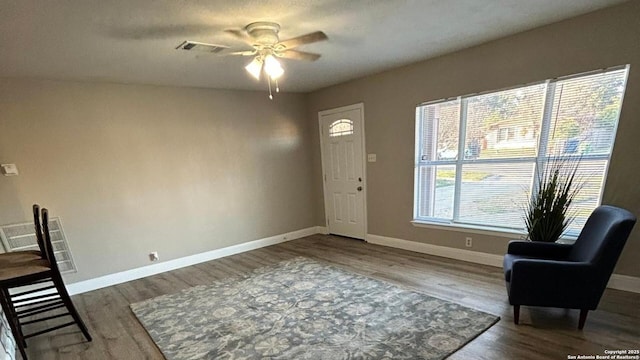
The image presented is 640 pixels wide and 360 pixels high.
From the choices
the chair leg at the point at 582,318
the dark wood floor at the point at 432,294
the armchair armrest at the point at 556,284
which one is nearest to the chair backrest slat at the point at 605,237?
the armchair armrest at the point at 556,284

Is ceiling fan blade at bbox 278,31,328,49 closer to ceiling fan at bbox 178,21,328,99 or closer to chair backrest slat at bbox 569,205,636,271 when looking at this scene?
ceiling fan at bbox 178,21,328,99

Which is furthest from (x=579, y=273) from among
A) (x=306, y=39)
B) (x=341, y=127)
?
(x=341, y=127)

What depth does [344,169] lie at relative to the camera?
508cm

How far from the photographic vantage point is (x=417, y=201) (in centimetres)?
421

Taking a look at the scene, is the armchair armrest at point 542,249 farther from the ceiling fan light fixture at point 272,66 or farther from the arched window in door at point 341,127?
the arched window in door at point 341,127

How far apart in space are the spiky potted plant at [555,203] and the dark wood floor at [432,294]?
0.66 metres

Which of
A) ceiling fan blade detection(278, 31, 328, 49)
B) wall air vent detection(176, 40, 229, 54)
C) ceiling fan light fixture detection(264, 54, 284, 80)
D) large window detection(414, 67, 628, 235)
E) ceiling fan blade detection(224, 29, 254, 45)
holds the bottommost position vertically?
large window detection(414, 67, 628, 235)

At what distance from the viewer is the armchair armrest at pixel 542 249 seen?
104 inches

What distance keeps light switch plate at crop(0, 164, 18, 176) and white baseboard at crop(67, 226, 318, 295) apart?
1.39m

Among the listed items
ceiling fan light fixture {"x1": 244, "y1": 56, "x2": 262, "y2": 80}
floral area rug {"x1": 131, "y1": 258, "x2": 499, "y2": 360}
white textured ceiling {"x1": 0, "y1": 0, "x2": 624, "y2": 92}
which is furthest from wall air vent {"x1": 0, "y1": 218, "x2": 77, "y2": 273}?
ceiling fan light fixture {"x1": 244, "y1": 56, "x2": 262, "y2": 80}

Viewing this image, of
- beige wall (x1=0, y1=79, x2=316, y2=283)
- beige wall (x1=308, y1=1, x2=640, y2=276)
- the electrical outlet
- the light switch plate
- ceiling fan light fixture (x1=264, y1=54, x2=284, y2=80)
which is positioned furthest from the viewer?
the electrical outlet

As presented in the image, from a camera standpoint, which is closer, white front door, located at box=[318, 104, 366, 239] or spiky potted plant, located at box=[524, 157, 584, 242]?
spiky potted plant, located at box=[524, 157, 584, 242]

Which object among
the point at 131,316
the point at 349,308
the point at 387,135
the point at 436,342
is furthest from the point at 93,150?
the point at 436,342

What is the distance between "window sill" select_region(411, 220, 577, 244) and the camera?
9.87 feet
